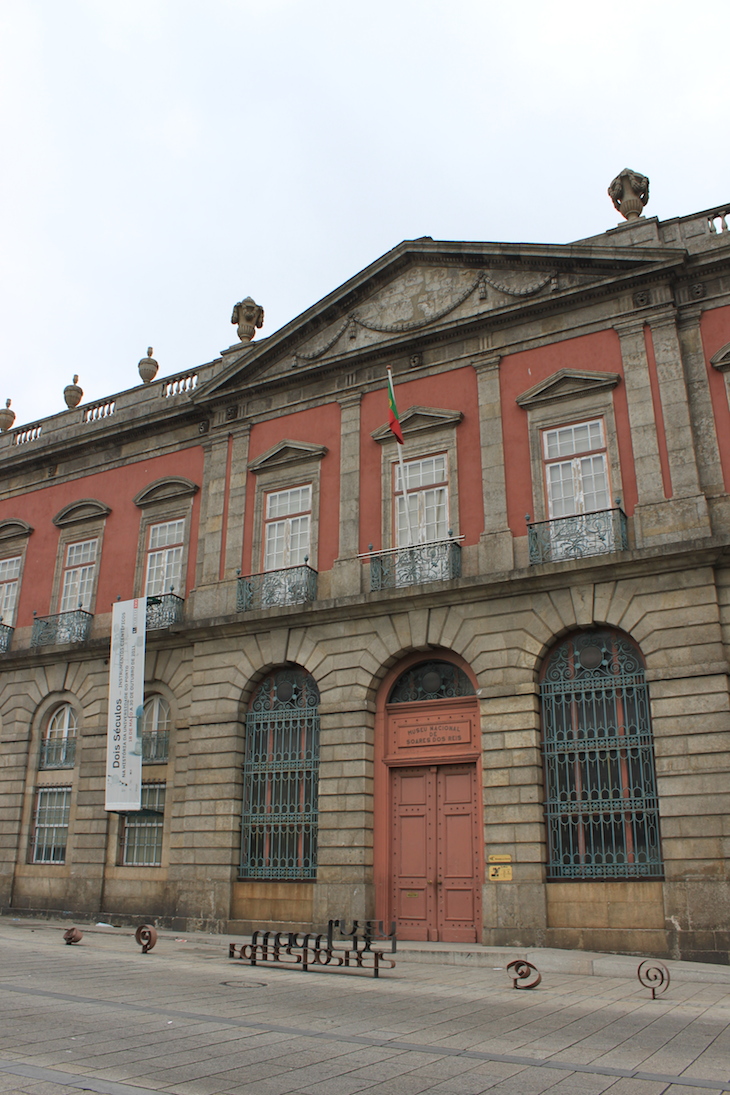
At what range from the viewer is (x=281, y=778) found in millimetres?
16688

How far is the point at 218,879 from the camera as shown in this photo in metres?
16.3

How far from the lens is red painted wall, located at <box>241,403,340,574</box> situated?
57.4ft

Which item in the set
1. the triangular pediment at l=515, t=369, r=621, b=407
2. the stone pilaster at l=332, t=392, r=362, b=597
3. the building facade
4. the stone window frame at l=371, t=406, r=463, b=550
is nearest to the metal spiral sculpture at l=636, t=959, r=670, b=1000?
the building facade

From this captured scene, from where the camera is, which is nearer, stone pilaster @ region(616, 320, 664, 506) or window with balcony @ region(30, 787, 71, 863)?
stone pilaster @ region(616, 320, 664, 506)

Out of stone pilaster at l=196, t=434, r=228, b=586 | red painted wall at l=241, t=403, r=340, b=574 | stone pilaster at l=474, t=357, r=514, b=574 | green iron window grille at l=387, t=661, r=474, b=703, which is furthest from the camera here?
stone pilaster at l=196, t=434, r=228, b=586

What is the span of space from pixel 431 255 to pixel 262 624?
793 cm

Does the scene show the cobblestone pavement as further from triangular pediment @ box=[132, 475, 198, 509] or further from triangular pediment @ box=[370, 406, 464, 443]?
triangular pediment @ box=[132, 475, 198, 509]

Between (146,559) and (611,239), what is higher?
(611,239)

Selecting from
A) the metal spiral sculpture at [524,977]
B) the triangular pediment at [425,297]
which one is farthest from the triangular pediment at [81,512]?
the metal spiral sculpture at [524,977]

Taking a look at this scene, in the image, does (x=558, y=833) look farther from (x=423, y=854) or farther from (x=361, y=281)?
(x=361, y=281)

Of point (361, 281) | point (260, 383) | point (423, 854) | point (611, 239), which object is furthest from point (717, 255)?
point (423, 854)

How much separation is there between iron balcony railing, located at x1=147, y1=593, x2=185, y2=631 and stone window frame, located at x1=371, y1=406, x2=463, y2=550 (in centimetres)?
501

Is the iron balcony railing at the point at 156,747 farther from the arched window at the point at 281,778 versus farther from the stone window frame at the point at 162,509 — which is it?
the stone window frame at the point at 162,509

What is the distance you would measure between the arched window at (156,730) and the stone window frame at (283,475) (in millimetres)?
3599
